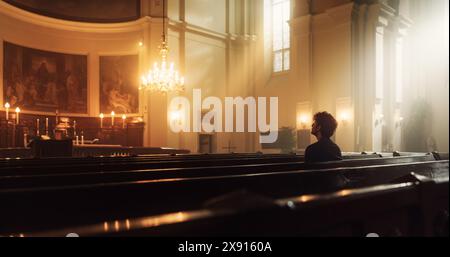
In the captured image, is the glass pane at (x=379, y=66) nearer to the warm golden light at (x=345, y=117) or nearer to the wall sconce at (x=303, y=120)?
the warm golden light at (x=345, y=117)

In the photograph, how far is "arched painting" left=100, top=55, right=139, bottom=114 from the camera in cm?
1358

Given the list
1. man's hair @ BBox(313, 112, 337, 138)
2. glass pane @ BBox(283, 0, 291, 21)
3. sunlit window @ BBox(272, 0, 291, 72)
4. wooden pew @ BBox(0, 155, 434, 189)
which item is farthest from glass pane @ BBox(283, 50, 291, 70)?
wooden pew @ BBox(0, 155, 434, 189)

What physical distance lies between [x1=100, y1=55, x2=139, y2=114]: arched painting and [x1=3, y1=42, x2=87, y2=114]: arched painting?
650mm

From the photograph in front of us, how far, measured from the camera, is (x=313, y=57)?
13.6 metres

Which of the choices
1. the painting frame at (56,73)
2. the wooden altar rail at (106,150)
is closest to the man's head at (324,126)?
the wooden altar rail at (106,150)

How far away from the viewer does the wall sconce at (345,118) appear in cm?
1232

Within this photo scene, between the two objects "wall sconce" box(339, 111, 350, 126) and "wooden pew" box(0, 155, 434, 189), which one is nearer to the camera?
"wooden pew" box(0, 155, 434, 189)

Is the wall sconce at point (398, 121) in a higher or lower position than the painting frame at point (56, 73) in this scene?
lower

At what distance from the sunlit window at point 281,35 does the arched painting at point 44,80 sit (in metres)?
7.54

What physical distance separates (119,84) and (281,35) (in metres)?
6.88

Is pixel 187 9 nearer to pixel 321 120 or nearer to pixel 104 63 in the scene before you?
pixel 104 63

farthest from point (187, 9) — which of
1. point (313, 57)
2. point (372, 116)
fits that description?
point (372, 116)

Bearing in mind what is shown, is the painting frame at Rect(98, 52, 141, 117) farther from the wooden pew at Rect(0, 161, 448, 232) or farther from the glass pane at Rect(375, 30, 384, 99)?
the wooden pew at Rect(0, 161, 448, 232)
